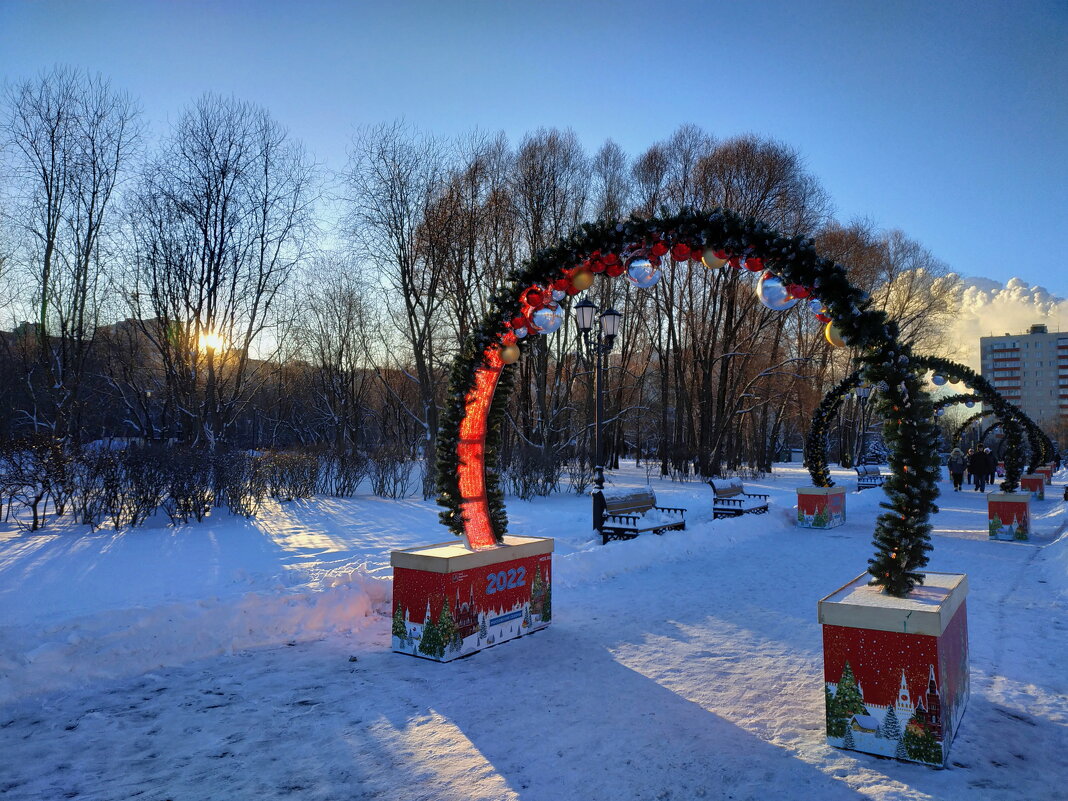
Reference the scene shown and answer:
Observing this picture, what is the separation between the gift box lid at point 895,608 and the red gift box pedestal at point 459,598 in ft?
9.44

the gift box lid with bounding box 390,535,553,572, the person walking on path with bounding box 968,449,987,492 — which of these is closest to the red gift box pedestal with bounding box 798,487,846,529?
the gift box lid with bounding box 390,535,553,572

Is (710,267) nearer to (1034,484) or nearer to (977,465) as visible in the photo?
(1034,484)

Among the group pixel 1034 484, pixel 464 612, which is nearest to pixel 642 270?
pixel 464 612

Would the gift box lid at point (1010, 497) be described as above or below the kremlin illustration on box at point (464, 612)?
above

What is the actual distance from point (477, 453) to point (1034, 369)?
17443cm

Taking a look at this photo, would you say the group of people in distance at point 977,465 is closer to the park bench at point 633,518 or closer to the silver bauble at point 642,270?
the park bench at point 633,518

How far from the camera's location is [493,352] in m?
6.54

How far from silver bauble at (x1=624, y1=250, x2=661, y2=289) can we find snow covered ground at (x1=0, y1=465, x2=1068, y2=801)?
3.19 m

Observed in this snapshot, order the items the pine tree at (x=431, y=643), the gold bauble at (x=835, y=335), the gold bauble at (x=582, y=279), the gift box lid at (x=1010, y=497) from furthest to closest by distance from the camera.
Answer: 1. the gift box lid at (x=1010, y=497)
2. the gold bauble at (x=582, y=279)
3. the pine tree at (x=431, y=643)
4. the gold bauble at (x=835, y=335)

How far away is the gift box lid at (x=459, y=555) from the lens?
5539 millimetres

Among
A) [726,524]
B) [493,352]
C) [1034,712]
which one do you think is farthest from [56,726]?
[726,524]

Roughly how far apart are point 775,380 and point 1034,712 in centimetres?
3731

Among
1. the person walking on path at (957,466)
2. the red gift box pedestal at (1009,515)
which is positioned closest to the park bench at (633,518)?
the red gift box pedestal at (1009,515)

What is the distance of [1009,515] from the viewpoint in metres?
13.8
